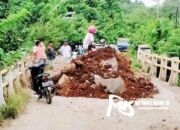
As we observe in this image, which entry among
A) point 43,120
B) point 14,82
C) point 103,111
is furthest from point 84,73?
point 43,120

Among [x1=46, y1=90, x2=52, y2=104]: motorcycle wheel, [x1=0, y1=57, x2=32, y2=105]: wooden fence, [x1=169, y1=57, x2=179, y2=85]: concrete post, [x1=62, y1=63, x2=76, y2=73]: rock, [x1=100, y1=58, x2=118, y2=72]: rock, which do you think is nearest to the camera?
[x1=0, y1=57, x2=32, y2=105]: wooden fence

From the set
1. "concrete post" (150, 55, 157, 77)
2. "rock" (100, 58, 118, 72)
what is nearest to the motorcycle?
"rock" (100, 58, 118, 72)

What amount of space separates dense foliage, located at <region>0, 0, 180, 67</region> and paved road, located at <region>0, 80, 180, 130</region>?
1581mm

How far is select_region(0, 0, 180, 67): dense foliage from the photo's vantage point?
45.8 ft

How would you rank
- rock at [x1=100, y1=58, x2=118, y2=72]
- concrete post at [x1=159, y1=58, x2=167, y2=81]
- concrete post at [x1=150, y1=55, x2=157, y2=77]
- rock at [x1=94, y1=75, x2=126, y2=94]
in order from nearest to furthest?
rock at [x1=94, y1=75, x2=126, y2=94], rock at [x1=100, y1=58, x2=118, y2=72], concrete post at [x1=159, y1=58, x2=167, y2=81], concrete post at [x1=150, y1=55, x2=157, y2=77]

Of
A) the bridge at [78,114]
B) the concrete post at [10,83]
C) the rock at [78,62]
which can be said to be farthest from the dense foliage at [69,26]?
the rock at [78,62]

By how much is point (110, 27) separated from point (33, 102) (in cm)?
4056

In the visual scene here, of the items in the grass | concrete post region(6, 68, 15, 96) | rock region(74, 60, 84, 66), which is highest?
concrete post region(6, 68, 15, 96)

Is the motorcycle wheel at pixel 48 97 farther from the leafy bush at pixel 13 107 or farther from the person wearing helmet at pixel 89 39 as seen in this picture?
the person wearing helmet at pixel 89 39

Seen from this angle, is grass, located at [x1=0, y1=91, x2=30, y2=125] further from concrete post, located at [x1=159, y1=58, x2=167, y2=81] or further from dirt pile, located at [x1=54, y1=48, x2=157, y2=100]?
concrete post, located at [x1=159, y1=58, x2=167, y2=81]

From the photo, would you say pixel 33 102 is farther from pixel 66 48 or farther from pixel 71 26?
pixel 71 26

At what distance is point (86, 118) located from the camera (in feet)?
43.7

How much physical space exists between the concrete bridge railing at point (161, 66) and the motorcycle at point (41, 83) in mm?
7236

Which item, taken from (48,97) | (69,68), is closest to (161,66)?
(69,68)
